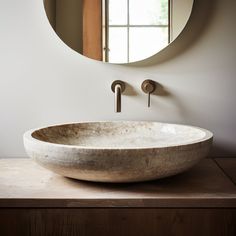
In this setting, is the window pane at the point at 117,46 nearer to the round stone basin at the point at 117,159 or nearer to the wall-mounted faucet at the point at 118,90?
the wall-mounted faucet at the point at 118,90

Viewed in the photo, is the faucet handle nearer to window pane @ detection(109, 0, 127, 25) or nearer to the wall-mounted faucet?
the wall-mounted faucet

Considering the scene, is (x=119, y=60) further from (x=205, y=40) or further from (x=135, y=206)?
(x=135, y=206)

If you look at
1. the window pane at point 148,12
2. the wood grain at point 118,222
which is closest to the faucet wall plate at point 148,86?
the window pane at point 148,12

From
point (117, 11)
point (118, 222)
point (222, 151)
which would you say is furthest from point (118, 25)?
point (118, 222)

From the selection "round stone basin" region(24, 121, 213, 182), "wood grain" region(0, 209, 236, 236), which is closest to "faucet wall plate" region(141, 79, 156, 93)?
"round stone basin" region(24, 121, 213, 182)

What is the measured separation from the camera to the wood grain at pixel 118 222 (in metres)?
0.85

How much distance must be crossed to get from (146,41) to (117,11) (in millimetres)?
160

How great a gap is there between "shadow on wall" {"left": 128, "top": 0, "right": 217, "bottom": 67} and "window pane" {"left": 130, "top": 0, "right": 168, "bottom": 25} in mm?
89

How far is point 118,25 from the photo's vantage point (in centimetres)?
→ 129

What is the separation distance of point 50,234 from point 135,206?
0.75ft

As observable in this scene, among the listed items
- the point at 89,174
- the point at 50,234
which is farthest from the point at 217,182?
the point at 50,234

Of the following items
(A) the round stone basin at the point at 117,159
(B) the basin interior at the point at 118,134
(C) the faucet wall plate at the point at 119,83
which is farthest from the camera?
(C) the faucet wall plate at the point at 119,83

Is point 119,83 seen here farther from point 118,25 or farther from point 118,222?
point 118,222

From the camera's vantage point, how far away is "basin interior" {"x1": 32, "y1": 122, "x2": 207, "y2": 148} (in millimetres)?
1188
